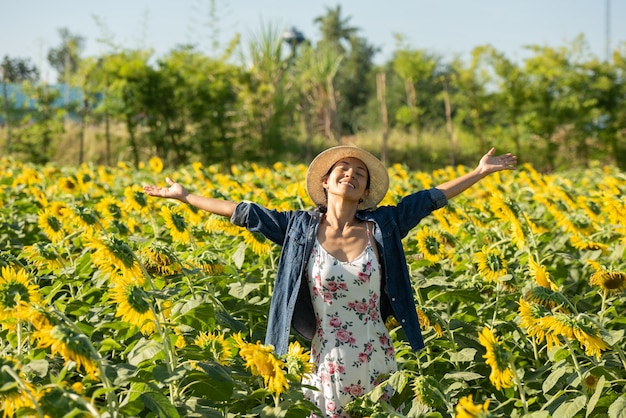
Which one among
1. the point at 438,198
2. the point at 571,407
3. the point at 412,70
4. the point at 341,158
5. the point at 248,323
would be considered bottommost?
the point at 571,407

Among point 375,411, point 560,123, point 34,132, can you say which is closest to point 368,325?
point 375,411

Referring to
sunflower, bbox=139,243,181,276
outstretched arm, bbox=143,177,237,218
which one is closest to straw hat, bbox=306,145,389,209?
outstretched arm, bbox=143,177,237,218

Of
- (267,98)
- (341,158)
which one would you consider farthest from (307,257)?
(267,98)

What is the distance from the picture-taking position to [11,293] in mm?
2246

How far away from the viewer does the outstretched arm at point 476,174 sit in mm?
2832

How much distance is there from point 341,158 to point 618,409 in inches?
44.6

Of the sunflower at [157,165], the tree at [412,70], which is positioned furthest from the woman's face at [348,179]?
the tree at [412,70]

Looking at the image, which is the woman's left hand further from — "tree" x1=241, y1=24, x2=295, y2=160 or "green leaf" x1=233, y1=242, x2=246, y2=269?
"tree" x1=241, y1=24, x2=295, y2=160

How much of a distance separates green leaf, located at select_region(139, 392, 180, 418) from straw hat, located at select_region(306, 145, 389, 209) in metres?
1.09

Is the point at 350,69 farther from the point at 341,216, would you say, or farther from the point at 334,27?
the point at 341,216

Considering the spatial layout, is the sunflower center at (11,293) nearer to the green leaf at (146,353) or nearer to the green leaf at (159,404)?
the green leaf at (146,353)

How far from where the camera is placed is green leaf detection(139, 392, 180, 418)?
198cm

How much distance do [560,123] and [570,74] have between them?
85cm

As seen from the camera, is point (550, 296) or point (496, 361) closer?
point (496, 361)
